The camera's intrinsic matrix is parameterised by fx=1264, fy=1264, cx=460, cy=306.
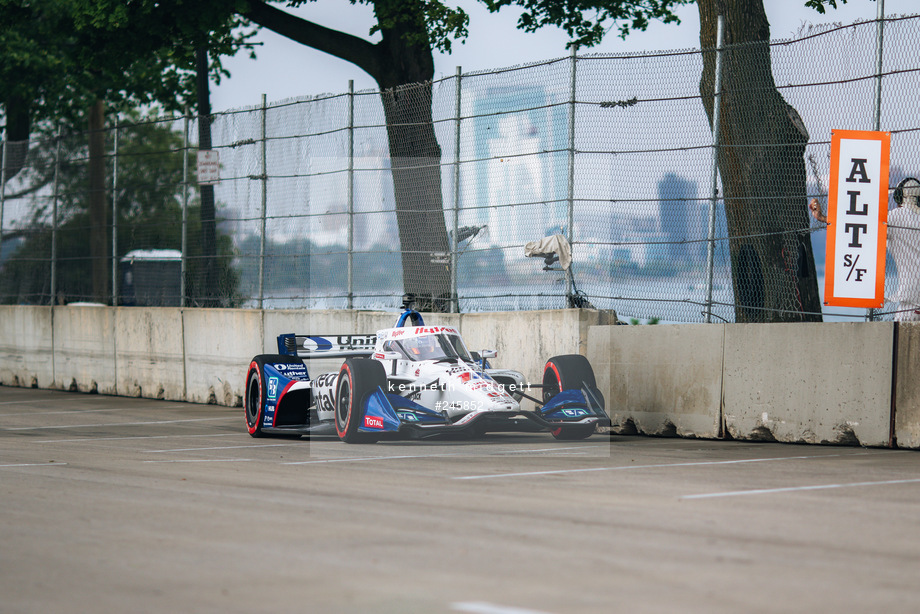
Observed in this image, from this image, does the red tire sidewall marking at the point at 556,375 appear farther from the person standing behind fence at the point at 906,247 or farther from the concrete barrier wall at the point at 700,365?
the person standing behind fence at the point at 906,247

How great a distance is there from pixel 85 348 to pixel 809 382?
13888 millimetres

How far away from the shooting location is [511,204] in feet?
49.4

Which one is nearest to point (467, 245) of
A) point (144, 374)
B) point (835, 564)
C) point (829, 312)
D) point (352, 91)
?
point (352, 91)

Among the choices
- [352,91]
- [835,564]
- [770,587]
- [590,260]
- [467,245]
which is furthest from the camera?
[352,91]

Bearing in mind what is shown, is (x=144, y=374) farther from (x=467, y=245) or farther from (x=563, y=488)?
(x=563, y=488)

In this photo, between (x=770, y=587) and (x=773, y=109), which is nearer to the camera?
(x=770, y=587)

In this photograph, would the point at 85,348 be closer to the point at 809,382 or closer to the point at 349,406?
the point at 349,406

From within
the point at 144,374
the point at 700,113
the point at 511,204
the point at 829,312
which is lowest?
the point at 144,374

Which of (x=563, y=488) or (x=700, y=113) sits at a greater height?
(x=700, y=113)

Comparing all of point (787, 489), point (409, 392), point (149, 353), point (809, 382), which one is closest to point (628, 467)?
point (787, 489)

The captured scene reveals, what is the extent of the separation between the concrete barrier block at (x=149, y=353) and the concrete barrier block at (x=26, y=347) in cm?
232

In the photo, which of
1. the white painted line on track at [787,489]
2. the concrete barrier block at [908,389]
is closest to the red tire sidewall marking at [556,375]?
the concrete barrier block at [908,389]

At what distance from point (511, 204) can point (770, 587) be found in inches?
405

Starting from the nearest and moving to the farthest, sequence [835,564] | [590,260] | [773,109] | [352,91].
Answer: [835,564] < [773,109] < [590,260] < [352,91]
